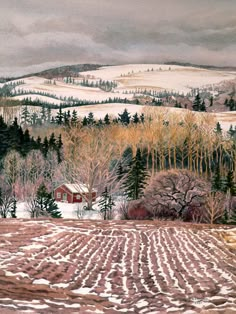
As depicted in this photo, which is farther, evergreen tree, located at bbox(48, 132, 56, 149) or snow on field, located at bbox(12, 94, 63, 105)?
snow on field, located at bbox(12, 94, 63, 105)

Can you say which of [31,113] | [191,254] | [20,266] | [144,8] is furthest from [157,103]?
[20,266]

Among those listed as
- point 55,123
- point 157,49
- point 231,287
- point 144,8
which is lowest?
point 231,287

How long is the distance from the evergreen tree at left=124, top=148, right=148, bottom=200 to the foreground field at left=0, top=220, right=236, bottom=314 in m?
1.49

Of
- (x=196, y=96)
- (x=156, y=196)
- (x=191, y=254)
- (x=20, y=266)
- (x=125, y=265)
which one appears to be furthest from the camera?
(x=196, y=96)

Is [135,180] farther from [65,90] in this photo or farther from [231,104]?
[231,104]

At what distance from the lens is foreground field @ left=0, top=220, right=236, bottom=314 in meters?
2.40

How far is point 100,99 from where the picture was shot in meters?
6.02

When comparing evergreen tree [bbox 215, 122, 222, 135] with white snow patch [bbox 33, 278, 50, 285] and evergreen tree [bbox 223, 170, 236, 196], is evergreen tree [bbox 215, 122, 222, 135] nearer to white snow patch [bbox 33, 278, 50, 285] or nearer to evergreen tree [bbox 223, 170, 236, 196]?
evergreen tree [bbox 223, 170, 236, 196]

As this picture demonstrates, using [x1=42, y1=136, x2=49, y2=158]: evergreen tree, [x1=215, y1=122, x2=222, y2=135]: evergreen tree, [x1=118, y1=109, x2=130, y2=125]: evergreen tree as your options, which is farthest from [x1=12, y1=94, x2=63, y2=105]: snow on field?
[x1=215, y1=122, x2=222, y2=135]: evergreen tree

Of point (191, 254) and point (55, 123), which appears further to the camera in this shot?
point (55, 123)

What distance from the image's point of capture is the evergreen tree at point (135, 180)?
5.66 meters

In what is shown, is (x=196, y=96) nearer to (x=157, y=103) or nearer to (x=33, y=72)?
(x=157, y=103)

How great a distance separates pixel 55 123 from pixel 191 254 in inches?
125
